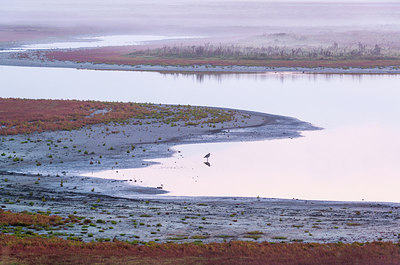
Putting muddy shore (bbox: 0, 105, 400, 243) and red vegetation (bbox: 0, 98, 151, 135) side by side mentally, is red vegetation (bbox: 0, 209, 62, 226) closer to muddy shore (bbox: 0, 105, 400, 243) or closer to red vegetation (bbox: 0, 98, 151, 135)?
muddy shore (bbox: 0, 105, 400, 243)

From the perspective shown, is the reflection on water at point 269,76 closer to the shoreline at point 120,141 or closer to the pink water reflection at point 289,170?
the shoreline at point 120,141

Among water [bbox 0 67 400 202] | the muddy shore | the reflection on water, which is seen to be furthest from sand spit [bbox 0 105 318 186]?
the reflection on water

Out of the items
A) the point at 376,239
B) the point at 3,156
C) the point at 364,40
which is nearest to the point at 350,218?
the point at 376,239

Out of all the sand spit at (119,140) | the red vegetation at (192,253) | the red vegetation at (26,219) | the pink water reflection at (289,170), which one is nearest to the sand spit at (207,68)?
the sand spit at (119,140)

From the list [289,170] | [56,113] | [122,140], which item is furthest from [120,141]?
[56,113]

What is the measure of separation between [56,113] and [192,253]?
33779 millimetres

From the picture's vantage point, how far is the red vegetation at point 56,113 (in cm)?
4175

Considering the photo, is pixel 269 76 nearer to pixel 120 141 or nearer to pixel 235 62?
pixel 235 62

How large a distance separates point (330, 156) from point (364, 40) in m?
143

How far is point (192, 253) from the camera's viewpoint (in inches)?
650

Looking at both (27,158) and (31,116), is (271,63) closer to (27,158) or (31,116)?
(31,116)

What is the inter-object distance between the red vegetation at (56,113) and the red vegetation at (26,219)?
19928 millimetres

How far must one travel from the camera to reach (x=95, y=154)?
33.6 metres

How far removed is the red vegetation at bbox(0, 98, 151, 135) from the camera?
41.8 meters
